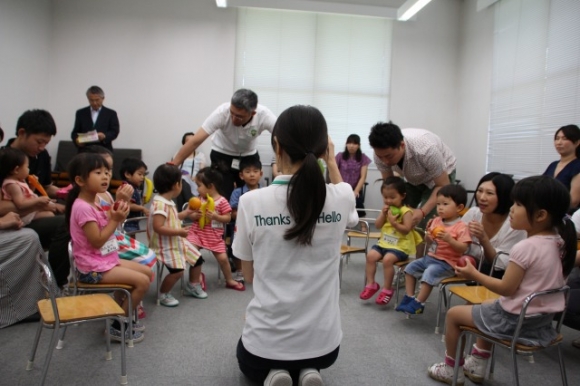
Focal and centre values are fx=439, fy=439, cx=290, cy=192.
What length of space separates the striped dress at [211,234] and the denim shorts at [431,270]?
1522mm

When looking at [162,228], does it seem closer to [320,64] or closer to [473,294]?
[473,294]

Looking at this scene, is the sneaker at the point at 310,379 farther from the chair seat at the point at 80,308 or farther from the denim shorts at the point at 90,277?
the denim shorts at the point at 90,277

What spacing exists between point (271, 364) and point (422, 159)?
2123mm

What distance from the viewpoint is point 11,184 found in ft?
8.51

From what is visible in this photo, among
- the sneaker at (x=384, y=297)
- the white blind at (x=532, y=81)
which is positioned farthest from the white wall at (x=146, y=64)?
the sneaker at (x=384, y=297)

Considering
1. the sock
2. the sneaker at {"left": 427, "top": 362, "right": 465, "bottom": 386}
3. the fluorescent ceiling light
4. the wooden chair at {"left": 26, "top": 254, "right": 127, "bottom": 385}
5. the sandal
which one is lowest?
the sandal

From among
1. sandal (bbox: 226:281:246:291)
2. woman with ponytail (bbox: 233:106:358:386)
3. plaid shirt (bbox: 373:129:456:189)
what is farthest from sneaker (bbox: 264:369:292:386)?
plaid shirt (bbox: 373:129:456:189)

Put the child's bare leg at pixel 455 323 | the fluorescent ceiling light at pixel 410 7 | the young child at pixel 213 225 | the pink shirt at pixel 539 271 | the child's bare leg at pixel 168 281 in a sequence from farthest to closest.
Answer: the fluorescent ceiling light at pixel 410 7, the young child at pixel 213 225, the child's bare leg at pixel 168 281, the child's bare leg at pixel 455 323, the pink shirt at pixel 539 271

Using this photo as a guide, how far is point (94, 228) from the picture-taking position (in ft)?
7.25

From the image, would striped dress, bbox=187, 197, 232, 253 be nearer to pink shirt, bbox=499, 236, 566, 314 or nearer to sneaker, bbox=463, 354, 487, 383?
sneaker, bbox=463, 354, 487, 383

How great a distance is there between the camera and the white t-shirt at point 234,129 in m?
3.70

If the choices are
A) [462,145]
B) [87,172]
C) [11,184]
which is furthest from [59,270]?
[462,145]

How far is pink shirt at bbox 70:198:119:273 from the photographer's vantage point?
2.23 meters

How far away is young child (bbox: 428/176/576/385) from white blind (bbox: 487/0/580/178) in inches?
152
